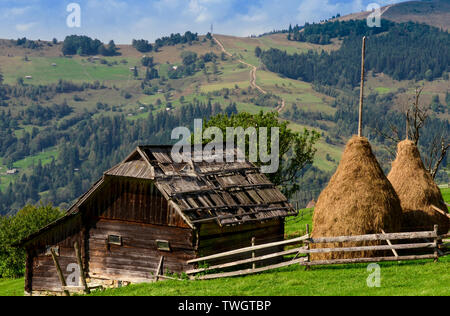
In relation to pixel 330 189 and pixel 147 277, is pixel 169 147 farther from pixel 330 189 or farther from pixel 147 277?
pixel 330 189

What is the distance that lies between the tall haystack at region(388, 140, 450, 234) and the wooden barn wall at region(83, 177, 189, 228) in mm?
10551

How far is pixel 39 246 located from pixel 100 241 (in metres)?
4.96

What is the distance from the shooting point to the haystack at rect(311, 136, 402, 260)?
24.8 metres

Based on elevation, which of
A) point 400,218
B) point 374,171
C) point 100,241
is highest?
point 374,171

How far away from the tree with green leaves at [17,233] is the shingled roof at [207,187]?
2452 cm

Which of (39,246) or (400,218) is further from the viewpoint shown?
(39,246)

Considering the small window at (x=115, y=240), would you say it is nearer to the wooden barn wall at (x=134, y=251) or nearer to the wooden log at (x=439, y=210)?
the wooden barn wall at (x=134, y=251)

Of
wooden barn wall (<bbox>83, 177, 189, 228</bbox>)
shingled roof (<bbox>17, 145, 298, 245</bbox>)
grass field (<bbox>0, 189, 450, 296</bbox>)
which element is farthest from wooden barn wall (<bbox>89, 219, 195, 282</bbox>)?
grass field (<bbox>0, 189, 450, 296</bbox>)

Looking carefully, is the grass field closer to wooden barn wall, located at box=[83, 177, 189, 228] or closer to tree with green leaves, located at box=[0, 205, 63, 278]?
wooden barn wall, located at box=[83, 177, 189, 228]

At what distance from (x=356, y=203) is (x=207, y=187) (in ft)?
23.7

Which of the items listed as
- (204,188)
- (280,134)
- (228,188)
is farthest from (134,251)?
(280,134)

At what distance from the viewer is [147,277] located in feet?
92.2
